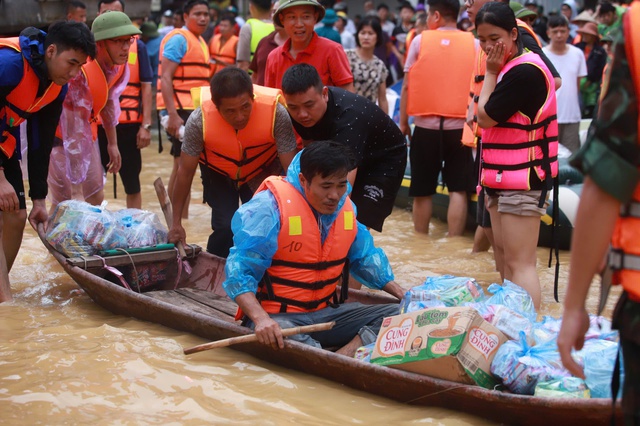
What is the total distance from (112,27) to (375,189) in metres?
2.39

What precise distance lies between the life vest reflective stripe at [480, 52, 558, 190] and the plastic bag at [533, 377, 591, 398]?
4.77 feet

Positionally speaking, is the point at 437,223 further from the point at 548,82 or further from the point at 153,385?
A: the point at 153,385

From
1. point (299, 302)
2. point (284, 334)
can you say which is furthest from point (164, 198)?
point (284, 334)

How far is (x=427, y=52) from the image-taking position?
301 inches

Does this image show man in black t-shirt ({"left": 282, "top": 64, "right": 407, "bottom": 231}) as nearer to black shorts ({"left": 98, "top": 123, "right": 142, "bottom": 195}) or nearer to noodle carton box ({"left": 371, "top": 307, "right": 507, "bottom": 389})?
noodle carton box ({"left": 371, "top": 307, "right": 507, "bottom": 389})

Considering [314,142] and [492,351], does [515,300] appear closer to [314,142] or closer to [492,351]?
[492,351]

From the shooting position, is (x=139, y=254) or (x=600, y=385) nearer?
(x=600, y=385)

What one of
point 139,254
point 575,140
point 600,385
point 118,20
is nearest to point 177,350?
point 139,254

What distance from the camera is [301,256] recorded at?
14.5ft

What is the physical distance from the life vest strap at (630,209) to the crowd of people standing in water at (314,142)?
0.02 meters

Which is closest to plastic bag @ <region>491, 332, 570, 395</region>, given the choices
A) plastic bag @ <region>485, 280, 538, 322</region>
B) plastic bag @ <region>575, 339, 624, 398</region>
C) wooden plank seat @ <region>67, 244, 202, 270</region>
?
plastic bag @ <region>575, 339, 624, 398</region>

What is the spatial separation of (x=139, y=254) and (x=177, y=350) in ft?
3.84

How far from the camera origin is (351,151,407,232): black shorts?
5.59 meters

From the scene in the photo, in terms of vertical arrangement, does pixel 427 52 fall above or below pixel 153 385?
above
